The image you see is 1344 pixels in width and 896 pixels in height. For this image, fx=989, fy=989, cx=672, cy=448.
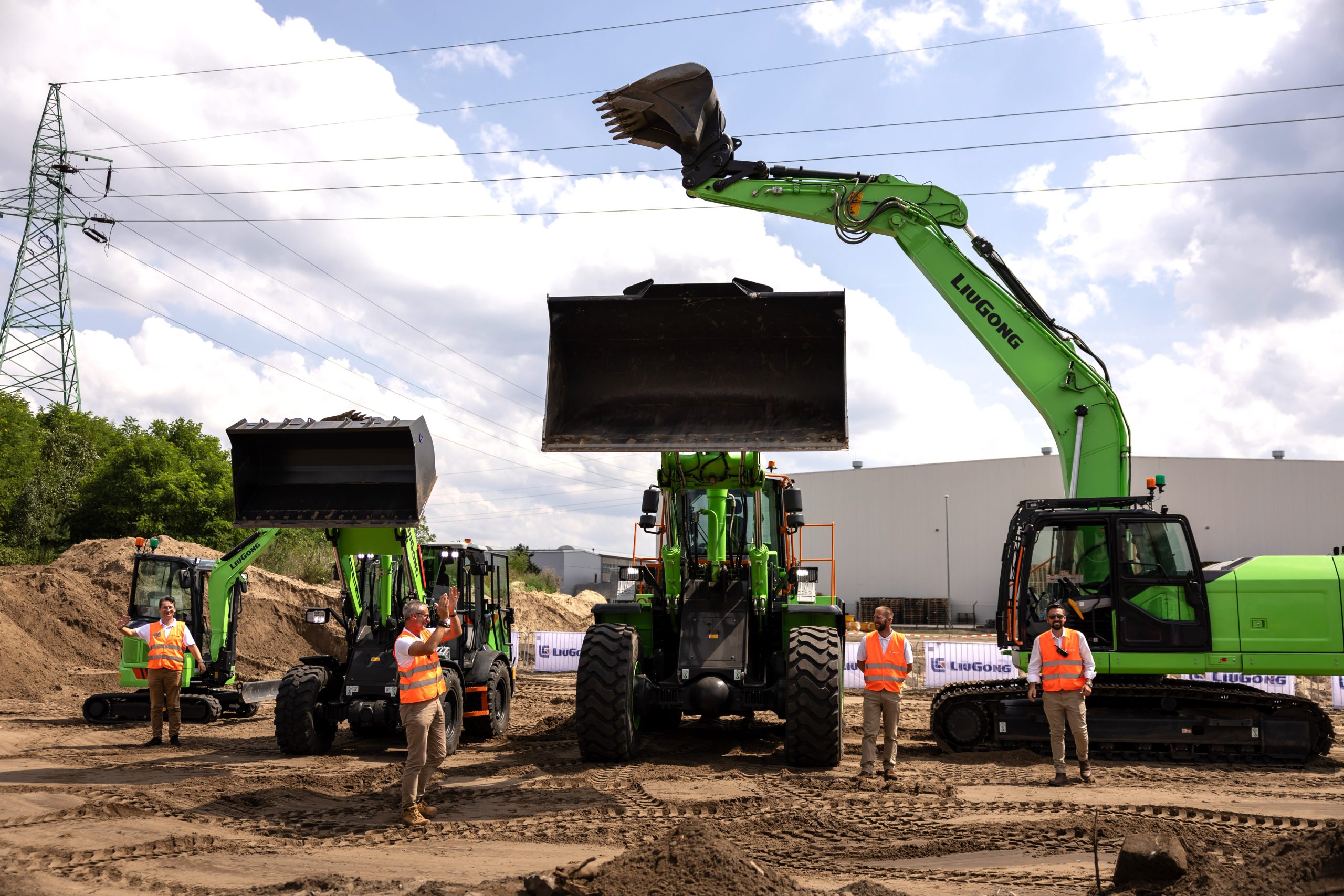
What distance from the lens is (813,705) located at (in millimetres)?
9250

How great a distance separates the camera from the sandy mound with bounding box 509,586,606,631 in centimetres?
3012

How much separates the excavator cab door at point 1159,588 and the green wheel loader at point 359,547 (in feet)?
23.5

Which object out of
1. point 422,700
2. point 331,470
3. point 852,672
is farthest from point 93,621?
point 422,700

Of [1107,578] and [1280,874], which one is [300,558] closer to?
[1107,578]

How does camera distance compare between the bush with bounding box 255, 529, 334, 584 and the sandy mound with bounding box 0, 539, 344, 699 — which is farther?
the bush with bounding box 255, 529, 334, 584

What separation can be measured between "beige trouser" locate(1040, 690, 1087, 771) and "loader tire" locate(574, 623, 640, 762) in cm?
397

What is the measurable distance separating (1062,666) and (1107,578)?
60.1 inches

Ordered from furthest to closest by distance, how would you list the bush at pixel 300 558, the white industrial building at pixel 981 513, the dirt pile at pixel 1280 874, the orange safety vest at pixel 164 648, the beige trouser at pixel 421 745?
1. the white industrial building at pixel 981 513
2. the bush at pixel 300 558
3. the orange safety vest at pixel 164 648
4. the beige trouser at pixel 421 745
5. the dirt pile at pixel 1280 874

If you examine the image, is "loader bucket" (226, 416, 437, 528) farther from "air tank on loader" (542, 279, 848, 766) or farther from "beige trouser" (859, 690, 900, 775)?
"beige trouser" (859, 690, 900, 775)

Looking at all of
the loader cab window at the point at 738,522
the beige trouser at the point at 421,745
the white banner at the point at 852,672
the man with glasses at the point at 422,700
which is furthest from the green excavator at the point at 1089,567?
the white banner at the point at 852,672

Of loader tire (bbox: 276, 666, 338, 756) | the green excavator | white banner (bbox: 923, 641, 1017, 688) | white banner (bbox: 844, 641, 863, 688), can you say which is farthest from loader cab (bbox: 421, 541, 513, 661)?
white banner (bbox: 923, 641, 1017, 688)

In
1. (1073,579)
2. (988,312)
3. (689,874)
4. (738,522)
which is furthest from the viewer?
(988,312)

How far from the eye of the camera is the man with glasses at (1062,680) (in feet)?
30.2

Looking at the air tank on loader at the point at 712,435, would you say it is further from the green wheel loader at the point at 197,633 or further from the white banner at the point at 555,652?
the white banner at the point at 555,652
